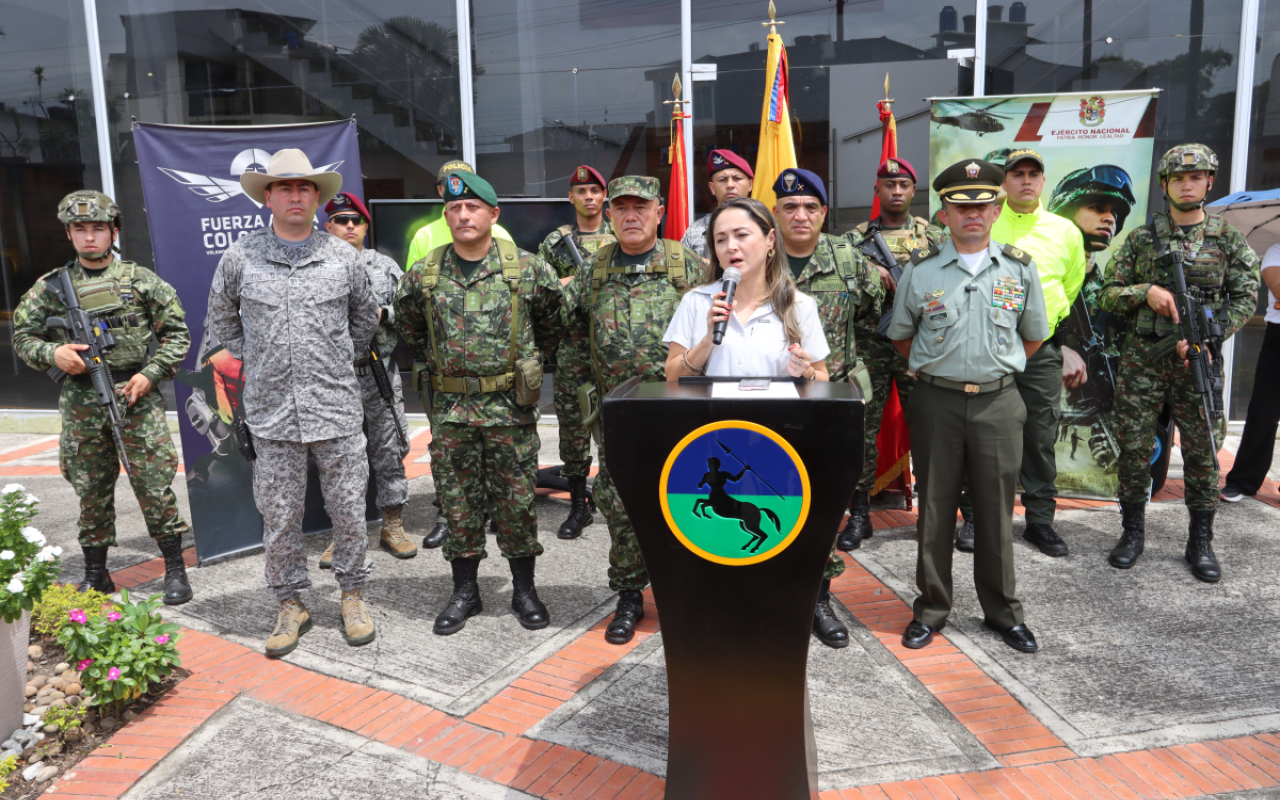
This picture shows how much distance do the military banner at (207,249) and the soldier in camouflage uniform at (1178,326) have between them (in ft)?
15.2

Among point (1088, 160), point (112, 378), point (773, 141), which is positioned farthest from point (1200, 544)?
point (112, 378)

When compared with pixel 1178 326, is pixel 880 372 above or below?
below

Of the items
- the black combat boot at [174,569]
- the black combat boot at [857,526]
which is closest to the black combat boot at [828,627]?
the black combat boot at [857,526]

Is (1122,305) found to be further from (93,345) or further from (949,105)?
(93,345)

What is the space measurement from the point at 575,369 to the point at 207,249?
2.18 meters

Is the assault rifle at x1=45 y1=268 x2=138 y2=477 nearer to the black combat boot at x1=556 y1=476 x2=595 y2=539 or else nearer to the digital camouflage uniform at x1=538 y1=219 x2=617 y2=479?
the digital camouflage uniform at x1=538 y1=219 x2=617 y2=479

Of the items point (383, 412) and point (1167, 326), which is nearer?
point (1167, 326)

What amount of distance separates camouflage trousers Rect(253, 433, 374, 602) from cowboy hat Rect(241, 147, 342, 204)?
A: 3.68ft

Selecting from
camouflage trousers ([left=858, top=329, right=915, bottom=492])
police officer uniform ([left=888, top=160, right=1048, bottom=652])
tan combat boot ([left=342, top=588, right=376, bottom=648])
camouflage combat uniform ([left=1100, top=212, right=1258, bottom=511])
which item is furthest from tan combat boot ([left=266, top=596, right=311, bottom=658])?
camouflage combat uniform ([left=1100, top=212, right=1258, bottom=511])

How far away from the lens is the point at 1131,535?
184 inches

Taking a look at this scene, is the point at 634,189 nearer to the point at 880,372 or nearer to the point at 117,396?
the point at 880,372

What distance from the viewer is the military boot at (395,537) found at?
16.4ft

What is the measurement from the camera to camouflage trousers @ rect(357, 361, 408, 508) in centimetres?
500

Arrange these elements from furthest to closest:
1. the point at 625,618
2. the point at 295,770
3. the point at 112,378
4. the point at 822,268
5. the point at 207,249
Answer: the point at 207,249 → the point at 112,378 → the point at 822,268 → the point at 625,618 → the point at 295,770
